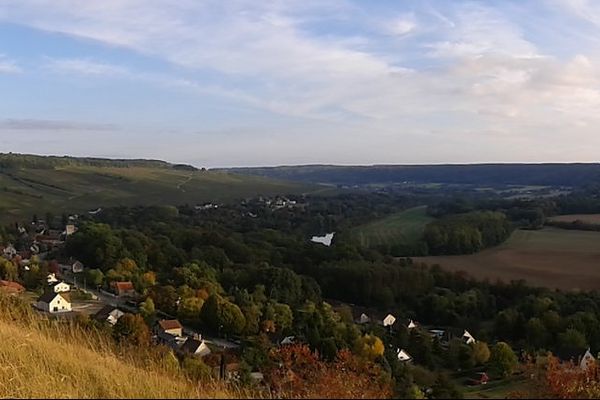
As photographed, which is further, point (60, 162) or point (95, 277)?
point (60, 162)

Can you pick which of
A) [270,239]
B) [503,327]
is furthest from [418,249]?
[503,327]

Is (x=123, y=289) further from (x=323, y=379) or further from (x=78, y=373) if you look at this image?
(x=323, y=379)

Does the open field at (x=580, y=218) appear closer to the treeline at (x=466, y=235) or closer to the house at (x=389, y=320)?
the treeline at (x=466, y=235)

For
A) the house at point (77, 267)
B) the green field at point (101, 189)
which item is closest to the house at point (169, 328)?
the house at point (77, 267)

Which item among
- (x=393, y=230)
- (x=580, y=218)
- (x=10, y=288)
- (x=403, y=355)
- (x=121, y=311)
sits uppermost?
(x=10, y=288)

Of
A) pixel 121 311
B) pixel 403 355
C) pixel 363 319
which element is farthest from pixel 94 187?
pixel 403 355

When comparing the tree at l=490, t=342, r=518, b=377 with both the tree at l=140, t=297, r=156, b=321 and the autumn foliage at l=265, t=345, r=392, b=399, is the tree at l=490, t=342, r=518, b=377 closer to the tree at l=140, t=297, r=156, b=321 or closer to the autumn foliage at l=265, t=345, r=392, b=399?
the tree at l=140, t=297, r=156, b=321

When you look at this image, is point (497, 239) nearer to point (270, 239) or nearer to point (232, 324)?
point (270, 239)
